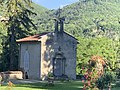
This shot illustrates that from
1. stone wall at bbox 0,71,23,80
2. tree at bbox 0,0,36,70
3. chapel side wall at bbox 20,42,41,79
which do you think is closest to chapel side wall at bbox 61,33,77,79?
chapel side wall at bbox 20,42,41,79

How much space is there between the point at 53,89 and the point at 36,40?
1340 cm

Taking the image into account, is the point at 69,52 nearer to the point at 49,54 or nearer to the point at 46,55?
the point at 49,54

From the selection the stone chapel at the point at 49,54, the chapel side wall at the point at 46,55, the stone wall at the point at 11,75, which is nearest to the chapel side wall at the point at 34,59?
the stone chapel at the point at 49,54

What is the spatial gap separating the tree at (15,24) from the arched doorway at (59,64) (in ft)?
24.1

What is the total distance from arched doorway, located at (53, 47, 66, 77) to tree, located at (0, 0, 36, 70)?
734 centimetres

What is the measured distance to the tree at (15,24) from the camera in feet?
163

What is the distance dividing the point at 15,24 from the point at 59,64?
29.4 feet

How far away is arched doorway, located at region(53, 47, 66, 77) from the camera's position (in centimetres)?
4562

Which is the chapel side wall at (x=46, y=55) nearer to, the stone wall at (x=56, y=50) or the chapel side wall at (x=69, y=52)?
the stone wall at (x=56, y=50)

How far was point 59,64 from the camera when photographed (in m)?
46.1

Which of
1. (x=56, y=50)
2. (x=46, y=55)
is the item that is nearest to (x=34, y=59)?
(x=46, y=55)

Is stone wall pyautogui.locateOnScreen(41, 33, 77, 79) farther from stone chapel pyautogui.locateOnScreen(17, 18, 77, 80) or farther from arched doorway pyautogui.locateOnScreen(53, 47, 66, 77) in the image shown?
arched doorway pyautogui.locateOnScreen(53, 47, 66, 77)

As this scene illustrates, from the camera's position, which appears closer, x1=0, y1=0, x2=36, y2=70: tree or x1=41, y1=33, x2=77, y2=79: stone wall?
x1=41, y1=33, x2=77, y2=79: stone wall

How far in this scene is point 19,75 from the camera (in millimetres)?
44812
